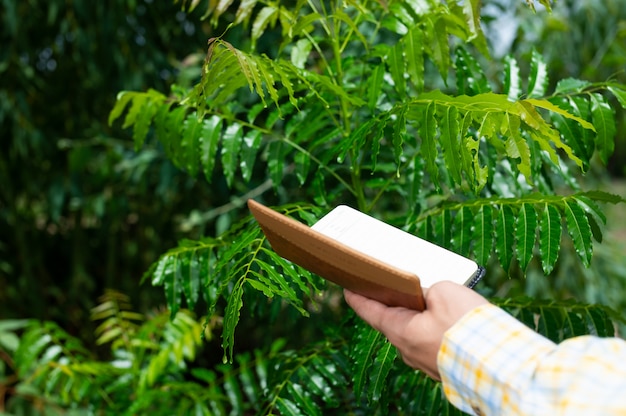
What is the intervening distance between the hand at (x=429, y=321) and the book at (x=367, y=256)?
0.01 metres

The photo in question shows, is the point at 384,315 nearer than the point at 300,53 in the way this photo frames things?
Yes

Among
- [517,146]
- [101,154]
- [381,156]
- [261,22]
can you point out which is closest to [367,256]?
[517,146]

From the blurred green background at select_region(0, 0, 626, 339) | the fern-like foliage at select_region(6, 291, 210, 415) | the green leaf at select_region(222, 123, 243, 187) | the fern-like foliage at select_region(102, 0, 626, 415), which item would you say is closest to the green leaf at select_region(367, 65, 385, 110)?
the fern-like foliage at select_region(102, 0, 626, 415)

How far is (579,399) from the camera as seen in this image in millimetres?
588

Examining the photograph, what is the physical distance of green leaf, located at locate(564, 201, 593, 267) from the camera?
3.26ft

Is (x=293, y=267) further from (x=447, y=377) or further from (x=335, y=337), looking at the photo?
(x=447, y=377)

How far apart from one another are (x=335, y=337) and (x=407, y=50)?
0.54m

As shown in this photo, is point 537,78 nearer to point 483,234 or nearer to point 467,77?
point 467,77

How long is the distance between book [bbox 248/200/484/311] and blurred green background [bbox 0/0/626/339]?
1472 mm

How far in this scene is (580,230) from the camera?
998 millimetres

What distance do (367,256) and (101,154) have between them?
89.7 inches

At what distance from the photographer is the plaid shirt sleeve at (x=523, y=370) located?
23.3 inches

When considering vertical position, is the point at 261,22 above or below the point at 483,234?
above

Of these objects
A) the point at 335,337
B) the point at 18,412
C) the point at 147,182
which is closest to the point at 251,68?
the point at 335,337
